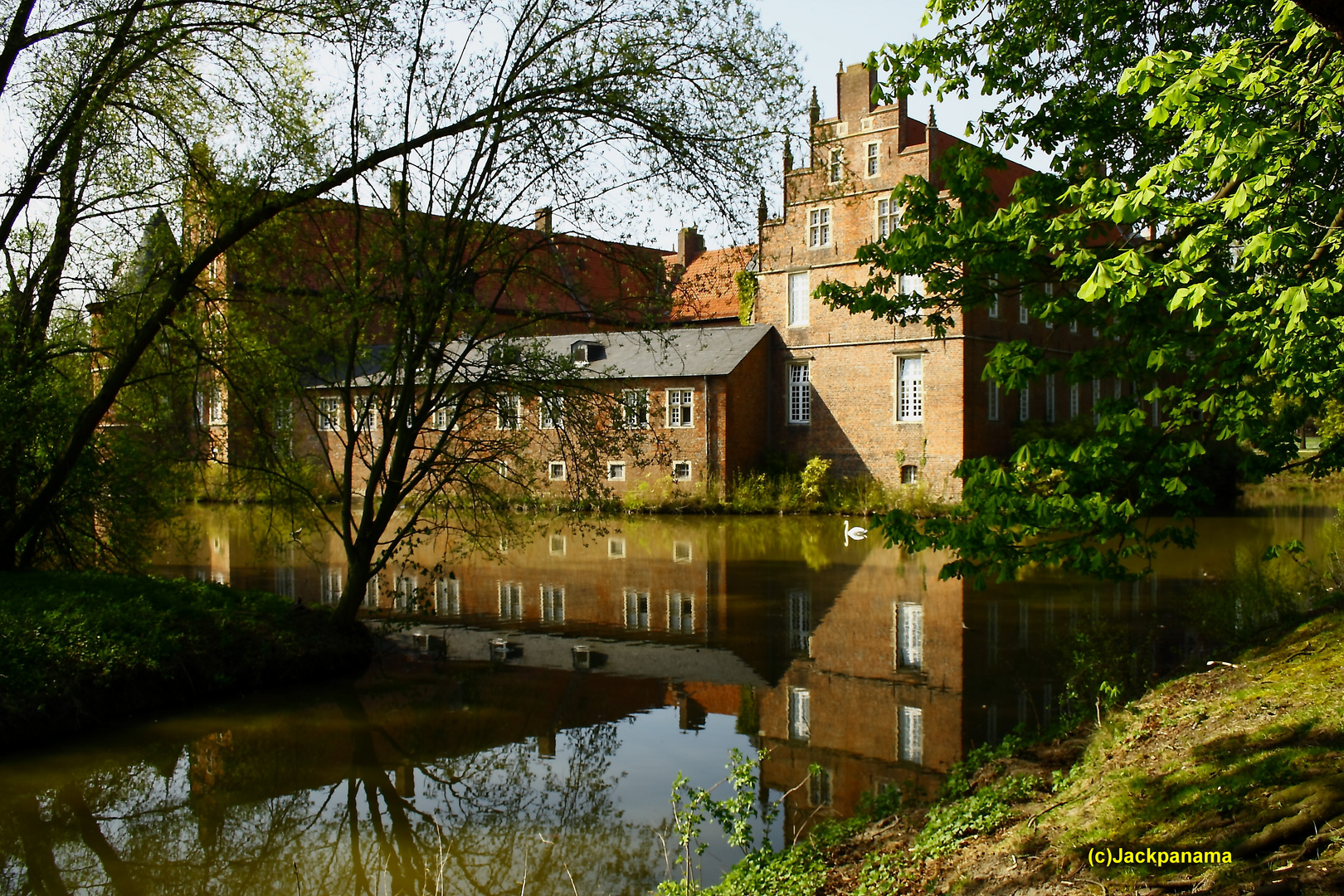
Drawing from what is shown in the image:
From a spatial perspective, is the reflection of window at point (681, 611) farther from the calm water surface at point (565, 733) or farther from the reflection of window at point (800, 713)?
the reflection of window at point (800, 713)

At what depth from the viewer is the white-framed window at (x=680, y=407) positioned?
29.6 m

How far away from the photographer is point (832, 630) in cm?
1237

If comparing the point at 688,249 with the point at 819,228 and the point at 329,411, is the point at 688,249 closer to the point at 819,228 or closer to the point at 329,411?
the point at 819,228

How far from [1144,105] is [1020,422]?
922 inches

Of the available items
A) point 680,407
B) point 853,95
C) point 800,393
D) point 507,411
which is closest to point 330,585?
point 507,411

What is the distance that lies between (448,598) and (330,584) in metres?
2.94

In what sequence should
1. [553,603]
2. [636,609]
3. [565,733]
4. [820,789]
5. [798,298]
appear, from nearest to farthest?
[820,789] < [565,733] < [636,609] < [553,603] < [798,298]

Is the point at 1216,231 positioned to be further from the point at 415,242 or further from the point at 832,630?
the point at 832,630

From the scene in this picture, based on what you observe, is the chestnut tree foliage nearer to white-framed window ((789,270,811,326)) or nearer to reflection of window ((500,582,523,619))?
reflection of window ((500,582,523,619))

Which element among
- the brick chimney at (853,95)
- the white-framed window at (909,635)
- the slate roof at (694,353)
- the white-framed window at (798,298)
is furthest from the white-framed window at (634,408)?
the white-framed window at (798,298)

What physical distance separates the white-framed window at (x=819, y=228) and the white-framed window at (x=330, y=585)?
58.1 feet

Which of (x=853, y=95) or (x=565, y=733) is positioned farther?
(x=853, y=95)

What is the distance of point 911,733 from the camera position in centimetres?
823

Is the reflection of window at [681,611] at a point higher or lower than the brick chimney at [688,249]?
lower
